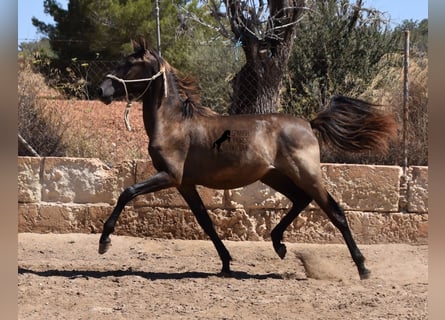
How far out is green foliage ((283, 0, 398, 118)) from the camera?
10.4 metres

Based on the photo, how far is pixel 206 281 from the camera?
599cm

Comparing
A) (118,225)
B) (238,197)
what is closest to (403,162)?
(238,197)

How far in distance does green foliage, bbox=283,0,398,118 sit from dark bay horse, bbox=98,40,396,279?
144 inches

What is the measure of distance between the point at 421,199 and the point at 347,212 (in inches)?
34.8

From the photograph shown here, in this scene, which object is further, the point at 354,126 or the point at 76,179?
the point at 76,179

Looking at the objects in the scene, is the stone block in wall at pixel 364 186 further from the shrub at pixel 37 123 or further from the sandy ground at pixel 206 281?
the shrub at pixel 37 123

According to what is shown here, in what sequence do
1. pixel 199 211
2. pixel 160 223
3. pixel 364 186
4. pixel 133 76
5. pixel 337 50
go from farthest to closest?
pixel 337 50, pixel 160 223, pixel 364 186, pixel 199 211, pixel 133 76

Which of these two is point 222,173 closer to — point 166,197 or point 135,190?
point 135,190

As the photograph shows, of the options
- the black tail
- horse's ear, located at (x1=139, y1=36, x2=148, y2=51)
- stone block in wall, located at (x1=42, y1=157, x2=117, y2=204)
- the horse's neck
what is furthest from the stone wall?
horse's ear, located at (x1=139, y1=36, x2=148, y2=51)

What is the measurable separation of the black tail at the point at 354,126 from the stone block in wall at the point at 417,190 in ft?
3.90

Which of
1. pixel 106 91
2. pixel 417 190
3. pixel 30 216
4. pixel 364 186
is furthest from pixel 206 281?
pixel 417 190

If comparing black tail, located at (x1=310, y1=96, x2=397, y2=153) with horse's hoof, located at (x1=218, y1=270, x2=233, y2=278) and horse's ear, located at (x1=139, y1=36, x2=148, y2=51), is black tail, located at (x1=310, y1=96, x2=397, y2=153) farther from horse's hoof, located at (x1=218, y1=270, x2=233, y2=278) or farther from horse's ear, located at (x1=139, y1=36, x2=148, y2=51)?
horse's ear, located at (x1=139, y1=36, x2=148, y2=51)

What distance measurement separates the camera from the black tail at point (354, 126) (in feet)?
21.5

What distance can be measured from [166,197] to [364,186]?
2.31 metres
